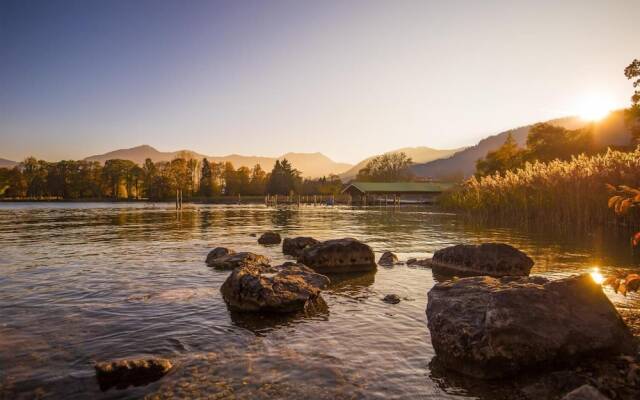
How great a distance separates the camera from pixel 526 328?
5195mm

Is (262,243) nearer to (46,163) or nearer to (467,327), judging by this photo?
(467,327)

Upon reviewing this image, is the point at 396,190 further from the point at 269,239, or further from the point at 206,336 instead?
the point at 206,336

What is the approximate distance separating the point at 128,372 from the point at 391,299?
555 cm

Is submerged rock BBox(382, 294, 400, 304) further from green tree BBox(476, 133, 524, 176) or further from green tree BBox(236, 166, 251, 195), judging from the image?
green tree BBox(236, 166, 251, 195)

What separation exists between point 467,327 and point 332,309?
332 cm

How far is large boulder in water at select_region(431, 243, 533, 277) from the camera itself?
11.6 metres

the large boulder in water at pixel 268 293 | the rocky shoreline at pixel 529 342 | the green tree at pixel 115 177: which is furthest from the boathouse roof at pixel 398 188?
the green tree at pixel 115 177

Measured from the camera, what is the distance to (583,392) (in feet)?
13.2

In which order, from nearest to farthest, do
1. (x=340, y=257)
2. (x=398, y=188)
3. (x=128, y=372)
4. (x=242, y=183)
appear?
(x=128, y=372), (x=340, y=257), (x=398, y=188), (x=242, y=183)

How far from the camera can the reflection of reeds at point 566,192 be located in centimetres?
2259

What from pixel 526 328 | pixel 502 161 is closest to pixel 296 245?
pixel 526 328

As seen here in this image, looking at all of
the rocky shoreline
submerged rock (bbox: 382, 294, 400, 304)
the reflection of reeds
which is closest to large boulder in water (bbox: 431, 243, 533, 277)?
submerged rock (bbox: 382, 294, 400, 304)

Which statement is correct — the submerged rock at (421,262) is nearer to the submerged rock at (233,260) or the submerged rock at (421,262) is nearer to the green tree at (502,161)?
the submerged rock at (233,260)

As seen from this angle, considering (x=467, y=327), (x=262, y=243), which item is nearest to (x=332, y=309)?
A: (x=467, y=327)
